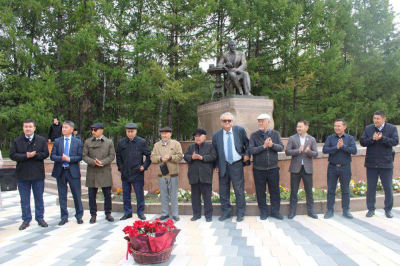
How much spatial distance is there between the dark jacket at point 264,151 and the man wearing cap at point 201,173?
76 cm

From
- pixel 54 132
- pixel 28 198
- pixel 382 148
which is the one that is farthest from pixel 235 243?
pixel 54 132

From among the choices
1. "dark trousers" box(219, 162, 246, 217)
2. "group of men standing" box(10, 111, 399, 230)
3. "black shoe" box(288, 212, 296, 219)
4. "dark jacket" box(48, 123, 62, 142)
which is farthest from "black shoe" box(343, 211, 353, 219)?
"dark jacket" box(48, 123, 62, 142)

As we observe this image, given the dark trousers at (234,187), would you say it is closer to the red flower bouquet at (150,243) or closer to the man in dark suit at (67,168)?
the red flower bouquet at (150,243)

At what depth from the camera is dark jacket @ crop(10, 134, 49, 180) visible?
16.4 ft

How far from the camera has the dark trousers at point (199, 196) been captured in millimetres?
5258

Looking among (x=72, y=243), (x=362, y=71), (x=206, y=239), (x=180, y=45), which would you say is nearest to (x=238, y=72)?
(x=206, y=239)

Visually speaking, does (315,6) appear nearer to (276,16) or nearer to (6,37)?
(276,16)

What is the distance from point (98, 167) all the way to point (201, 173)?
6.40ft

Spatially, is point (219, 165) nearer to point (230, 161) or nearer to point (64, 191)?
point (230, 161)

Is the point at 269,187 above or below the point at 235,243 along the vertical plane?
above

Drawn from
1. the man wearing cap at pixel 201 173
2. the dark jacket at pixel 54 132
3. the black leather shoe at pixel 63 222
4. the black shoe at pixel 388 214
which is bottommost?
the black leather shoe at pixel 63 222

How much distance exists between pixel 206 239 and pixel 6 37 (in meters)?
17.9

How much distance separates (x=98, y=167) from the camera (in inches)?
209

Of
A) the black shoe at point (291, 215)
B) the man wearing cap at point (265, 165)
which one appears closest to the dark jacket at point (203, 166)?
the man wearing cap at point (265, 165)
